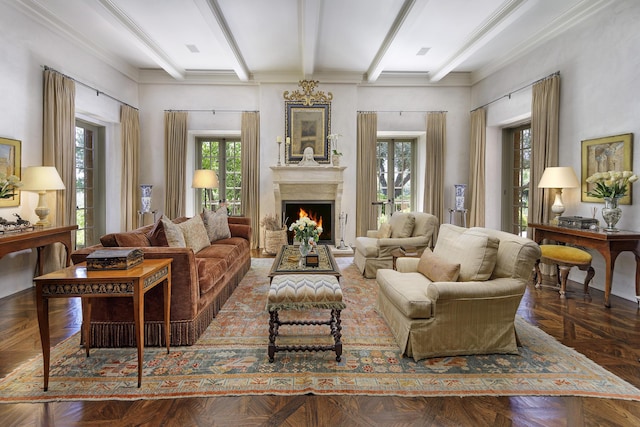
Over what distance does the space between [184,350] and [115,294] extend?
2.92 ft

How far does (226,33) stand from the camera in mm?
5160

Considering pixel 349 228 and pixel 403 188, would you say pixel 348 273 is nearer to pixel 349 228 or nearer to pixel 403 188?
pixel 349 228

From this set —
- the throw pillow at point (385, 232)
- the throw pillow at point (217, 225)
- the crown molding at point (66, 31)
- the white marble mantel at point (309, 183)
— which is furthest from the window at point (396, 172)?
the crown molding at point (66, 31)

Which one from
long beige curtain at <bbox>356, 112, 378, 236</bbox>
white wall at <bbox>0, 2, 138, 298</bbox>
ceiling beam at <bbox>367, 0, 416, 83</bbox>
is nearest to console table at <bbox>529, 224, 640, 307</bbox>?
ceiling beam at <bbox>367, 0, 416, 83</bbox>

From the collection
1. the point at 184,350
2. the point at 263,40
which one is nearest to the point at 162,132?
the point at 263,40

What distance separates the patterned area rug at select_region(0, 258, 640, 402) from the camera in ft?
7.14

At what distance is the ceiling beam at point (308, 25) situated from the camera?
430cm

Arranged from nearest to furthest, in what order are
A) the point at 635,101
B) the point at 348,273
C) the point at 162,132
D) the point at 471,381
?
the point at 471,381, the point at 635,101, the point at 348,273, the point at 162,132

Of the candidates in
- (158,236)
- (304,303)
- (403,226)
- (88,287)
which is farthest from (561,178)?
(88,287)

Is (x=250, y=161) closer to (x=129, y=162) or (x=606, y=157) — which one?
(x=129, y=162)

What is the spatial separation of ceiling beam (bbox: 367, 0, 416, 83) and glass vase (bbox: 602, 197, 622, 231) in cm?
323

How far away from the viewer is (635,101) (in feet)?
13.0

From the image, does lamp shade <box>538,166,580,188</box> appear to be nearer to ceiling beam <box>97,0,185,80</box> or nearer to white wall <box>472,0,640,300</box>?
white wall <box>472,0,640,300</box>

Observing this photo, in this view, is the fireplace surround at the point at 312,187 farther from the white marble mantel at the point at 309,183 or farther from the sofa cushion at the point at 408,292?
the sofa cushion at the point at 408,292
